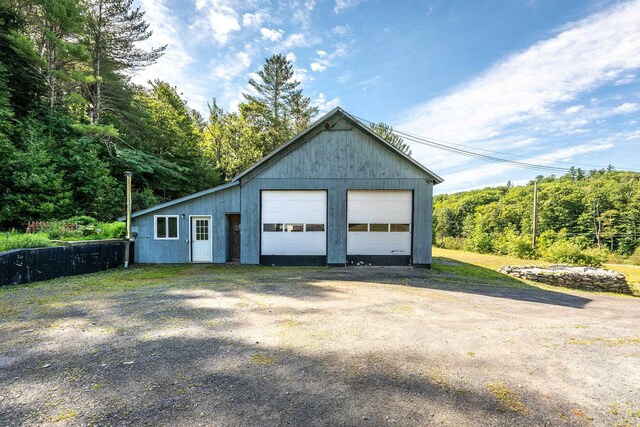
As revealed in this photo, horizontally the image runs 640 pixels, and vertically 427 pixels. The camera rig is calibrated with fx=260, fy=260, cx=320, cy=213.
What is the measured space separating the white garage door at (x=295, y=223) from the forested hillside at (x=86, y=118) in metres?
9.14

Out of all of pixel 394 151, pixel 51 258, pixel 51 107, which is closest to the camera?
pixel 51 258

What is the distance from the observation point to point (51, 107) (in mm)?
13539

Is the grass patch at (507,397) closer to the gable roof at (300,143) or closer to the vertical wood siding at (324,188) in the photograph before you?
the vertical wood siding at (324,188)

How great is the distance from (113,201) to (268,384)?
15.8 meters

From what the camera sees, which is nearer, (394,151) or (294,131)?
(394,151)

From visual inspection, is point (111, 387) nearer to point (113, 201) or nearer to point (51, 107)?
point (113, 201)

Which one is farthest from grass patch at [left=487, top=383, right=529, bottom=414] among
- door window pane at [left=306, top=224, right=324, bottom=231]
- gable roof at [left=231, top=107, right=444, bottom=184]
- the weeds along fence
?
the weeds along fence

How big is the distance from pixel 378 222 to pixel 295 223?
3.54m

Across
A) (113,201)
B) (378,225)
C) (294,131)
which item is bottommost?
(378,225)

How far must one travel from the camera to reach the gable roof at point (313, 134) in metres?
10.8

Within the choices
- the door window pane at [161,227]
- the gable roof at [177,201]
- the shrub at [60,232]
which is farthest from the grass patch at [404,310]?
the shrub at [60,232]

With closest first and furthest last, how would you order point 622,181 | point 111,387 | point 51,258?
point 111,387, point 51,258, point 622,181

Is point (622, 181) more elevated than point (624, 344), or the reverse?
point (622, 181)

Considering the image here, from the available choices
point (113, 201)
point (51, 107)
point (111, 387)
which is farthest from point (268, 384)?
point (51, 107)
